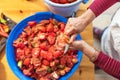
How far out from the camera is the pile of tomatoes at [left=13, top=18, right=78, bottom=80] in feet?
2.76

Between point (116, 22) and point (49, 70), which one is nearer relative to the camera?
point (49, 70)

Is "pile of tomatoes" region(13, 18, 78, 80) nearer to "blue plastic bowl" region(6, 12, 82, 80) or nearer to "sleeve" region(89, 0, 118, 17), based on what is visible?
"blue plastic bowl" region(6, 12, 82, 80)

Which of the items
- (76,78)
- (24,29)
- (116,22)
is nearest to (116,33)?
(116,22)

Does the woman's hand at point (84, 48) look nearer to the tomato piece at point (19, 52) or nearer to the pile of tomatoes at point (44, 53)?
the pile of tomatoes at point (44, 53)

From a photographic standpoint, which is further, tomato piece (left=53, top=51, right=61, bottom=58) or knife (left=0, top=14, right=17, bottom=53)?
knife (left=0, top=14, right=17, bottom=53)

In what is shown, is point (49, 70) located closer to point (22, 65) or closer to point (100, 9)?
point (22, 65)

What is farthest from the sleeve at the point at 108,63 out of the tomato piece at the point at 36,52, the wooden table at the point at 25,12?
the tomato piece at the point at 36,52

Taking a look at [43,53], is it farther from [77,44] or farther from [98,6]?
[98,6]

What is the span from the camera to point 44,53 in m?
0.84

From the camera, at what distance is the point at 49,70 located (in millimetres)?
842

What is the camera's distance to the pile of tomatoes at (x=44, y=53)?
2.76 ft

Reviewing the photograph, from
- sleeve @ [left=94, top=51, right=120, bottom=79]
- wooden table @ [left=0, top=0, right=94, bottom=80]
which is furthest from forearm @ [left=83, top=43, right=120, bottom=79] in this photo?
wooden table @ [left=0, top=0, right=94, bottom=80]

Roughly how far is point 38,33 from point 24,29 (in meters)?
0.07

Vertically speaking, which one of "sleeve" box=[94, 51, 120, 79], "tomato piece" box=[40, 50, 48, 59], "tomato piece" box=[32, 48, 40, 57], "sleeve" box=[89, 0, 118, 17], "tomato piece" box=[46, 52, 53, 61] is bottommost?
"sleeve" box=[94, 51, 120, 79]
